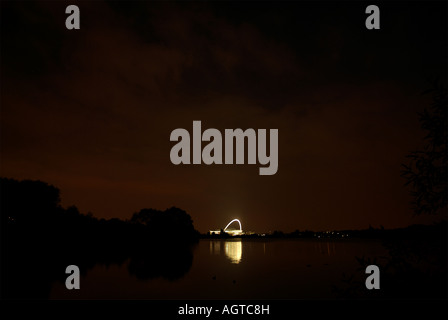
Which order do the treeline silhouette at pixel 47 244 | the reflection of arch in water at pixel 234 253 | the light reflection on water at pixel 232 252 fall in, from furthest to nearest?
the light reflection on water at pixel 232 252 < the reflection of arch in water at pixel 234 253 < the treeline silhouette at pixel 47 244

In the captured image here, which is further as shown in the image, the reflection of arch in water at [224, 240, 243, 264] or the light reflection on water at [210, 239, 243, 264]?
the light reflection on water at [210, 239, 243, 264]

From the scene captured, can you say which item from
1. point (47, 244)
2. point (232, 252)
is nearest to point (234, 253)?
point (232, 252)

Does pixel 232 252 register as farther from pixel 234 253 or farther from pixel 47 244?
pixel 47 244

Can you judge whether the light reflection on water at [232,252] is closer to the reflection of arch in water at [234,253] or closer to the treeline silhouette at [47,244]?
the reflection of arch in water at [234,253]

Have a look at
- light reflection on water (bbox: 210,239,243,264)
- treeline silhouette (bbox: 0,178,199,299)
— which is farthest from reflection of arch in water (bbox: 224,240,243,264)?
treeline silhouette (bbox: 0,178,199,299)

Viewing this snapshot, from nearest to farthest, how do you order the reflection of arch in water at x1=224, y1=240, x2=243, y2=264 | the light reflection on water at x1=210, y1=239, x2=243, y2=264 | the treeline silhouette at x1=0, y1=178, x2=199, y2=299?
the treeline silhouette at x1=0, y1=178, x2=199, y2=299, the reflection of arch in water at x1=224, y1=240, x2=243, y2=264, the light reflection on water at x1=210, y1=239, x2=243, y2=264

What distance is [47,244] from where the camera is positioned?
46.1 metres

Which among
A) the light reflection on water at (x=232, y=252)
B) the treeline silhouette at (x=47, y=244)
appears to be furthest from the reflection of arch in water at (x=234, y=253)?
the treeline silhouette at (x=47, y=244)

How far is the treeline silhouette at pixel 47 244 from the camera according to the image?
90.3ft

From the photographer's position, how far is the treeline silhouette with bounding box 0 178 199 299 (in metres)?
27.5

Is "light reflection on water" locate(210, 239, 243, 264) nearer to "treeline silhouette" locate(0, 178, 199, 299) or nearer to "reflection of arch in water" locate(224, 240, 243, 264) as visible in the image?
"reflection of arch in water" locate(224, 240, 243, 264)

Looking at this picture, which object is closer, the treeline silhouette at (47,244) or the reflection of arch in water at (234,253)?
the treeline silhouette at (47,244)
